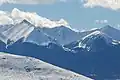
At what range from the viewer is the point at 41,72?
99875 mm

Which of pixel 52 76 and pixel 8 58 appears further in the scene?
pixel 8 58

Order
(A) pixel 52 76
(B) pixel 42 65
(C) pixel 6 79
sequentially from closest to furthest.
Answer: (C) pixel 6 79 < (A) pixel 52 76 < (B) pixel 42 65

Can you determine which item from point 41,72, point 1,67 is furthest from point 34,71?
point 1,67

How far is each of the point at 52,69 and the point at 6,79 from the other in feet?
52.0

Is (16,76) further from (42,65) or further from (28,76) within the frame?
(42,65)

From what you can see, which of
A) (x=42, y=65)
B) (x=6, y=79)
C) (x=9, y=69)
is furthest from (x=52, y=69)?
(x=6, y=79)

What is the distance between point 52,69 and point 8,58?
13.0 metres

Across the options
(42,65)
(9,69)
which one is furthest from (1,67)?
(42,65)

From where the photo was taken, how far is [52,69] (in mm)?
Answer: 103250

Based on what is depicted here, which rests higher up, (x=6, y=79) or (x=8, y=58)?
(x=8, y=58)

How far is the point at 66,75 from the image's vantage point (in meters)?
99.2

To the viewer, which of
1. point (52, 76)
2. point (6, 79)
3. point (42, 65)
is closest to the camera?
point (6, 79)

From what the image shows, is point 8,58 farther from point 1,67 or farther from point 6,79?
point 6,79

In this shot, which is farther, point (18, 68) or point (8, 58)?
point (8, 58)
